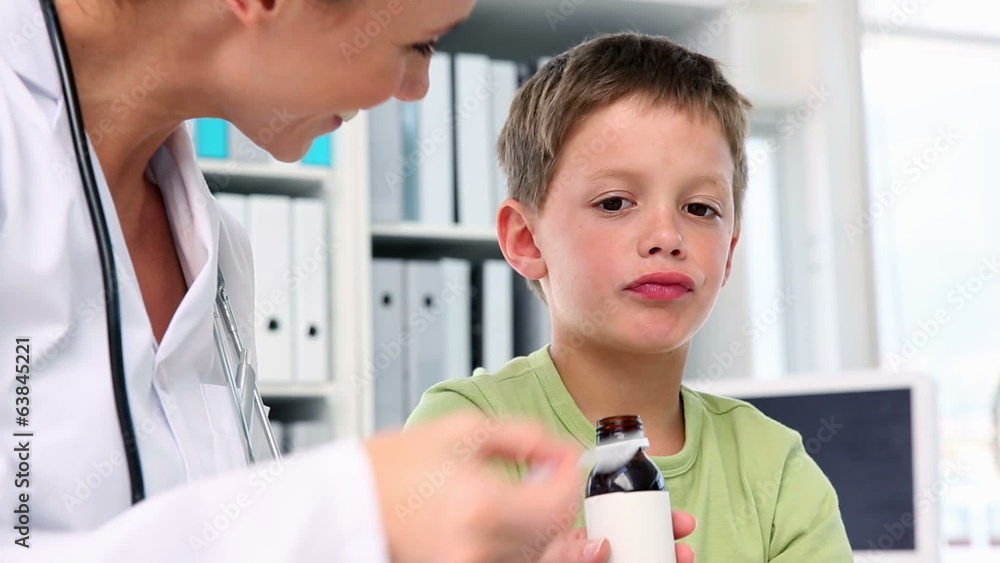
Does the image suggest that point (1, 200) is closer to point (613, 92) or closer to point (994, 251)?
point (613, 92)

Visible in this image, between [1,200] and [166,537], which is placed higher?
[1,200]

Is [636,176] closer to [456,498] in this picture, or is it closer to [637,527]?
[637,527]

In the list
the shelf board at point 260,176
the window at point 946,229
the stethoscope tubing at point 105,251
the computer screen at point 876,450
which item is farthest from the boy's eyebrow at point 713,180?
the window at point 946,229

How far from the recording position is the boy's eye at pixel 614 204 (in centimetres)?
112

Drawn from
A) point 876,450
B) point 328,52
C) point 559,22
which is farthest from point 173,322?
point 559,22

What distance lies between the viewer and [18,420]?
65cm

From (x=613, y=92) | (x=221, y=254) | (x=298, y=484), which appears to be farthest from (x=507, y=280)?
(x=298, y=484)

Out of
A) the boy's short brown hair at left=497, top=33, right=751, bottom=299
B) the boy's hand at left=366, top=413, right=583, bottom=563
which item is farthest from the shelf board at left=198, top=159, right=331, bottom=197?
the boy's hand at left=366, top=413, right=583, bottom=563

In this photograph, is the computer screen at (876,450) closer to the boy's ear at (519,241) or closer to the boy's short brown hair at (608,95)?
the boy's short brown hair at (608,95)

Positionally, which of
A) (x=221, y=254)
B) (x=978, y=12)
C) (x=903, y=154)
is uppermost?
(x=978, y=12)

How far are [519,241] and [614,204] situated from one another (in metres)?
0.18

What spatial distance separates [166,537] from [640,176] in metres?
0.75

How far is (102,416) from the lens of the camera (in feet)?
2.28

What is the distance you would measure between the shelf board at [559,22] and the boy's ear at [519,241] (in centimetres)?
129
